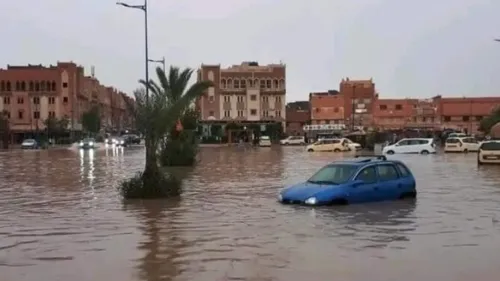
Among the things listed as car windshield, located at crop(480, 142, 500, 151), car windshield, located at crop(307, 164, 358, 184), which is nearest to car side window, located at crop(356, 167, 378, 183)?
car windshield, located at crop(307, 164, 358, 184)

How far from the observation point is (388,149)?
60.7m

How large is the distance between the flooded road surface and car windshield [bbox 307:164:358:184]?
1343 millimetres

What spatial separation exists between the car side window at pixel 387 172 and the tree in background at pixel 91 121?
111 meters

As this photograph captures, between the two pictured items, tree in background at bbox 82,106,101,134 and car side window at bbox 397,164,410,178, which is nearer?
car side window at bbox 397,164,410,178

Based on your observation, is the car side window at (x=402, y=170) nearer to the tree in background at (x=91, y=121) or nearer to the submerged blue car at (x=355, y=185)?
the submerged blue car at (x=355, y=185)

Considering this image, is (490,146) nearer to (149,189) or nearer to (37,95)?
(149,189)

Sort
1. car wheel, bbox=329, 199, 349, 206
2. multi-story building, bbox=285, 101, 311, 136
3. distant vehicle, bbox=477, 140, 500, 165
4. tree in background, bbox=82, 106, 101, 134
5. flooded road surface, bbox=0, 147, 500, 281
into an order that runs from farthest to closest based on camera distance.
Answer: multi-story building, bbox=285, 101, 311, 136, tree in background, bbox=82, 106, 101, 134, distant vehicle, bbox=477, 140, 500, 165, car wheel, bbox=329, 199, 349, 206, flooded road surface, bbox=0, 147, 500, 281

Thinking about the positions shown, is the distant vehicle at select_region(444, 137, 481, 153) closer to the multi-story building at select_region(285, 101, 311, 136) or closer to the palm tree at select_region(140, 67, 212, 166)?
the palm tree at select_region(140, 67, 212, 166)

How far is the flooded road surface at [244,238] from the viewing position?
35.5 feet

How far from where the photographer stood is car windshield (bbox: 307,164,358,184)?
64.8ft

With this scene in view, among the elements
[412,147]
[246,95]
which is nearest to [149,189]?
[412,147]

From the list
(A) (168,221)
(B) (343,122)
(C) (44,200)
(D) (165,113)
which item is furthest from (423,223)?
(B) (343,122)

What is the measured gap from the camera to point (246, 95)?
121 meters

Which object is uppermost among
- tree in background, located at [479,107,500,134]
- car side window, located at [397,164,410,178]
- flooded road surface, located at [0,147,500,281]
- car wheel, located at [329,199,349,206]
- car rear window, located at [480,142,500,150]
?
tree in background, located at [479,107,500,134]
